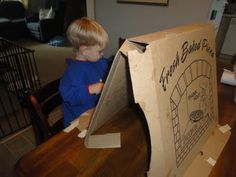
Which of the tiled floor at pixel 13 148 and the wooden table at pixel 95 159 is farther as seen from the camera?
the tiled floor at pixel 13 148

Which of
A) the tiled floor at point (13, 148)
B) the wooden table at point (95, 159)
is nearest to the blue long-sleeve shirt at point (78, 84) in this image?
the wooden table at point (95, 159)

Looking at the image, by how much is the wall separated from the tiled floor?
168cm

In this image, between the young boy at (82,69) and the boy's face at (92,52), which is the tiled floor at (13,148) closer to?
the young boy at (82,69)

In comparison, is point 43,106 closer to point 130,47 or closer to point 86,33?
point 86,33

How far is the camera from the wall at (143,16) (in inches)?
78.2

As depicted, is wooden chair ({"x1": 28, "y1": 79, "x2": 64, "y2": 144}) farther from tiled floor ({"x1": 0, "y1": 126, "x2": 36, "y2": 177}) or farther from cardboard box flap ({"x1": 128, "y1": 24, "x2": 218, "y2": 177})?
tiled floor ({"x1": 0, "y1": 126, "x2": 36, "y2": 177})

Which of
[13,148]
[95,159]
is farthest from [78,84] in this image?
[13,148]

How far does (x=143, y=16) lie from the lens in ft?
7.79

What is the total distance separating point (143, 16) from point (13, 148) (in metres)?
2.05

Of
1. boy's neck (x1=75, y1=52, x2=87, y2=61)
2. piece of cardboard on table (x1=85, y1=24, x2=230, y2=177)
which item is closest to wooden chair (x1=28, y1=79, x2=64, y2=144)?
boy's neck (x1=75, y1=52, x2=87, y2=61)

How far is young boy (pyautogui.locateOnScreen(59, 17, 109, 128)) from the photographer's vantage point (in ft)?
2.71

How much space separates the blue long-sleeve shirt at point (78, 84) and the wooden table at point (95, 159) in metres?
0.23

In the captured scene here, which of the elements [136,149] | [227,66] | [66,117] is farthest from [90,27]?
[227,66]

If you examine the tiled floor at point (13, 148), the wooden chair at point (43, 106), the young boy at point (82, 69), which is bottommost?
the tiled floor at point (13, 148)
